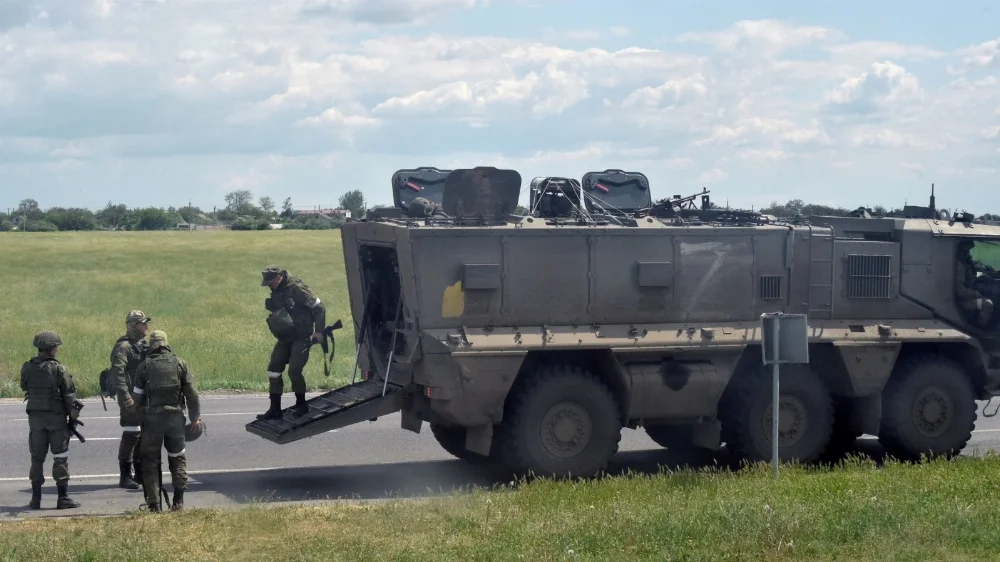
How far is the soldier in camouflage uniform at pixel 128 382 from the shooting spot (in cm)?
1174

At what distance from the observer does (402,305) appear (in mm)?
12305

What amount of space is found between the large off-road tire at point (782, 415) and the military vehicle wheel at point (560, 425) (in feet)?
4.52

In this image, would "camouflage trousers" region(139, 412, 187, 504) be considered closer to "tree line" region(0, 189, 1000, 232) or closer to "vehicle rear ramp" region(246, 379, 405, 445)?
"vehicle rear ramp" region(246, 379, 405, 445)

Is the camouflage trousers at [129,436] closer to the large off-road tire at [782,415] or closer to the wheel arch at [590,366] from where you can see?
the wheel arch at [590,366]

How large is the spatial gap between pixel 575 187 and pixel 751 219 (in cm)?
195

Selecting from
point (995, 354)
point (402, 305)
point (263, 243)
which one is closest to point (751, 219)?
point (995, 354)

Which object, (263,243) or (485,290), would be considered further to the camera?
(263,243)

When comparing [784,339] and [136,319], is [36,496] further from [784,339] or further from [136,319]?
[784,339]

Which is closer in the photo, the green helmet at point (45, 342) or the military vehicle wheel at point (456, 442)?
the green helmet at point (45, 342)

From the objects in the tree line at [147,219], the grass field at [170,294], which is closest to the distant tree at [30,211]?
the tree line at [147,219]

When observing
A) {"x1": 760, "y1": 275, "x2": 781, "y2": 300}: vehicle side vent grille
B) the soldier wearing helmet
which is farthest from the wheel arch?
the soldier wearing helmet

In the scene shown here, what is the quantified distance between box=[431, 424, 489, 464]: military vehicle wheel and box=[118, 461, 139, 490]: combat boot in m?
3.19

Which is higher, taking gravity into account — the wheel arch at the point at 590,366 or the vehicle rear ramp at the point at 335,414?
the wheel arch at the point at 590,366

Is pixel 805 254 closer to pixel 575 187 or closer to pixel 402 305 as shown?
pixel 575 187
